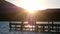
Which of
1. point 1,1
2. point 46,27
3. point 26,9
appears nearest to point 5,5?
point 1,1

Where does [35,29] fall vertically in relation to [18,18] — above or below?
below

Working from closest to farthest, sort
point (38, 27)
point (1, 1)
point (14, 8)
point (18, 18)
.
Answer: point (14, 8) → point (1, 1) → point (18, 18) → point (38, 27)

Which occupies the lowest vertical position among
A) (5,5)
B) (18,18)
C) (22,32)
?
(22,32)

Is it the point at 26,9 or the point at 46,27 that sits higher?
the point at 26,9

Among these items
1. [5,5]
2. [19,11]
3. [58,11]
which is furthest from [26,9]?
[58,11]

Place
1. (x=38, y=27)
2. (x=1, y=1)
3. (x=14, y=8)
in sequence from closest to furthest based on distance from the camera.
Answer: (x=14, y=8) → (x=1, y=1) → (x=38, y=27)

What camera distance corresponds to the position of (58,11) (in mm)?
4012

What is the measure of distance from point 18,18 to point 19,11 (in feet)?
3.72

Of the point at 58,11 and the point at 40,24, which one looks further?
the point at 40,24

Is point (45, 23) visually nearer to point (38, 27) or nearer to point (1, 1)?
point (38, 27)

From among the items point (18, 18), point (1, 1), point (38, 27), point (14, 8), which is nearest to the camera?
point (14, 8)

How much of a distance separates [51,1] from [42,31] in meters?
1.28

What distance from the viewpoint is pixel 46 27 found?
224 inches

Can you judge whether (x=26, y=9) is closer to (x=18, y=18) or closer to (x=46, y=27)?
(x=18, y=18)
